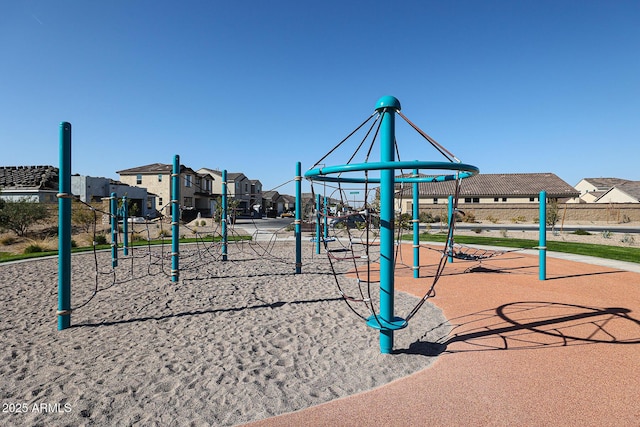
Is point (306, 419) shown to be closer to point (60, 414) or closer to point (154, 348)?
point (60, 414)

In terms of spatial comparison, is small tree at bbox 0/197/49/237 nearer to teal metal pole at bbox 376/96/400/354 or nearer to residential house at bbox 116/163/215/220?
residential house at bbox 116/163/215/220

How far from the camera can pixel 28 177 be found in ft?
113

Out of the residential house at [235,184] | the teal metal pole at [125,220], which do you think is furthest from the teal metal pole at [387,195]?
the residential house at [235,184]

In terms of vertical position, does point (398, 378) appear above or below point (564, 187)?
below

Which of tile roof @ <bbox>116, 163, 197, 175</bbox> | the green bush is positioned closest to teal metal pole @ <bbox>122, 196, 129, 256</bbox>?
the green bush

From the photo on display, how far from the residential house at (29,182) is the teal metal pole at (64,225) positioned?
1273 inches

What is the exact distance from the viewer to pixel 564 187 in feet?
152

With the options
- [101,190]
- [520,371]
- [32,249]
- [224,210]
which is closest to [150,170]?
[101,190]

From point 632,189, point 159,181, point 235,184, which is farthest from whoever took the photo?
point 235,184

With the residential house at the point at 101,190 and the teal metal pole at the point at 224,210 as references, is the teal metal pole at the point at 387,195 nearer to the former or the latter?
the teal metal pole at the point at 224,210

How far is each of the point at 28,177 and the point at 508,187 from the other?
56599 mm

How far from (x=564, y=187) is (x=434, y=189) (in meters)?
18.0

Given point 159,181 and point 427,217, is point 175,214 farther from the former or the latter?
point 159,181

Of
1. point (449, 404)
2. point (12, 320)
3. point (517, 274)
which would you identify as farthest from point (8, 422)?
point (517, 274)
